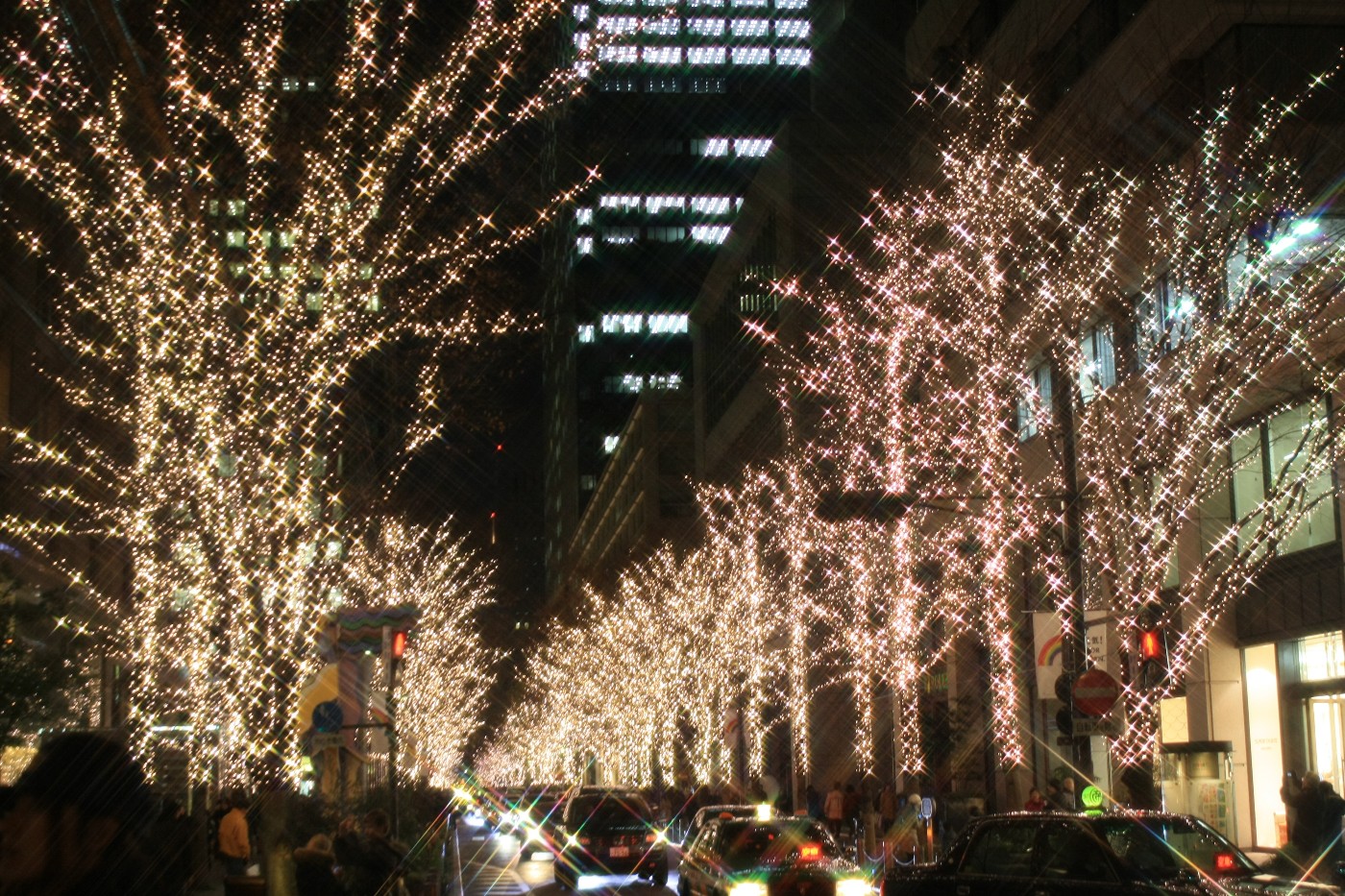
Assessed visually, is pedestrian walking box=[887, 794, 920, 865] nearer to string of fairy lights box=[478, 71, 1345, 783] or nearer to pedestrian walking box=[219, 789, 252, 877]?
string of fairy lights box=[478, 71, 1345, 783]

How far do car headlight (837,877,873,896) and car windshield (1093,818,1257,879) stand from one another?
747cm

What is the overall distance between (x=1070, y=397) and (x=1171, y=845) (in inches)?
422

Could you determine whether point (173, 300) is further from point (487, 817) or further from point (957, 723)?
point (487, 817)

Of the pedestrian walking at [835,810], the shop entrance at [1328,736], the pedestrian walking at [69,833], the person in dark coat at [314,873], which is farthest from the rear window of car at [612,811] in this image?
the pedestrian walking at [69,833]

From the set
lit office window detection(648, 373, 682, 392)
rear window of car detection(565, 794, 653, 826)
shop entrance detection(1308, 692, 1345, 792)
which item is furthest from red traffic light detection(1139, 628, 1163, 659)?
lit office window detection(648, 373, 682, 392)

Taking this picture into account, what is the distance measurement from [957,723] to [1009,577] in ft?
32.3

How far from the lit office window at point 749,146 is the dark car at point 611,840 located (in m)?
138

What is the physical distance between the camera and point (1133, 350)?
21.8 metres

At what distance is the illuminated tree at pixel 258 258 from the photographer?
16.2m

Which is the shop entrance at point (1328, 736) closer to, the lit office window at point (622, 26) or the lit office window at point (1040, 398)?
the lit office window at point (1040, 398)

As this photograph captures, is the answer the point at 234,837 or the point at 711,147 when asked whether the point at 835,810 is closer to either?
the point at 234,837

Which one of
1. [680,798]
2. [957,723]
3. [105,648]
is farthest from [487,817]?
[105,648]

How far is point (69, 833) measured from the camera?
13.8ft

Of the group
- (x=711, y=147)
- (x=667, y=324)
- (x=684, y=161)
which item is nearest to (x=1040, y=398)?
(x=684, y=161)
